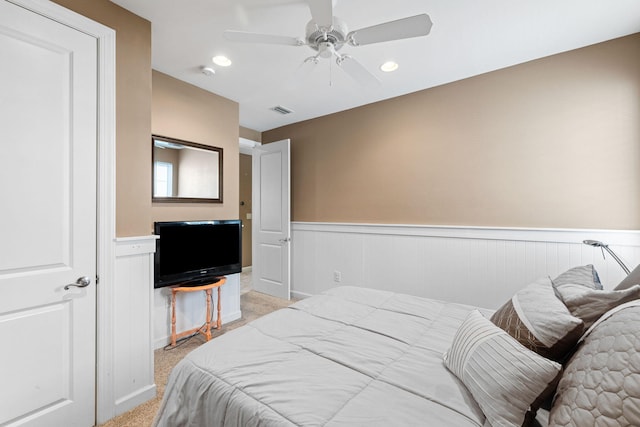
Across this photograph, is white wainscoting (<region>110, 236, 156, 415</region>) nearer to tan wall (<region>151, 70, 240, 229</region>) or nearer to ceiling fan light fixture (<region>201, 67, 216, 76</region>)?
tan wall (<region>151, 70, 240, 229</region>)

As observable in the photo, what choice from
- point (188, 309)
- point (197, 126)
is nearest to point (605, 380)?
point (188, 309)

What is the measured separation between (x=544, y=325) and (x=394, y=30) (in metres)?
1.50

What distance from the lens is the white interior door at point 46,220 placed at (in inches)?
54.8

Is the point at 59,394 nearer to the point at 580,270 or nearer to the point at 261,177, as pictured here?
the point at 580,270

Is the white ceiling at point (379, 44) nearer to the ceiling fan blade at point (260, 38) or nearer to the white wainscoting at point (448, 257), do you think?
the ceiling fan blade at point (260, 38)

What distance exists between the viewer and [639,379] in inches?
23.4

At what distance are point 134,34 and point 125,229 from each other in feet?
4.34

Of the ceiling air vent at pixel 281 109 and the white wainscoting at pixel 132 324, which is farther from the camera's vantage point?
the ceiling air vent at pixel 281 109

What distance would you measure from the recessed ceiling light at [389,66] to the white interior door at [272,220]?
1.69 meters

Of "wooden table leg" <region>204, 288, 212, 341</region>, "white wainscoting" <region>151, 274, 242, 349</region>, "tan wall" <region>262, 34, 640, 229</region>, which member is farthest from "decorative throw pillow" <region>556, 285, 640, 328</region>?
"white wainscoting" <region>151, 274, 242, 349</region>

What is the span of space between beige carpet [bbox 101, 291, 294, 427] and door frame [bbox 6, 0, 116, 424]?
0.12 m

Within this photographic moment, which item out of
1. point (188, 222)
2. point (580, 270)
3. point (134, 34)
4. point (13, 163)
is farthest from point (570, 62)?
point (13, 163)

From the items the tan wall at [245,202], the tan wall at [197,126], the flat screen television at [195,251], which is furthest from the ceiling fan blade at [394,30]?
the tan wall at [245,202]

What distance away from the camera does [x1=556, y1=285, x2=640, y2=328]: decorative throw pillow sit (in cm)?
94
